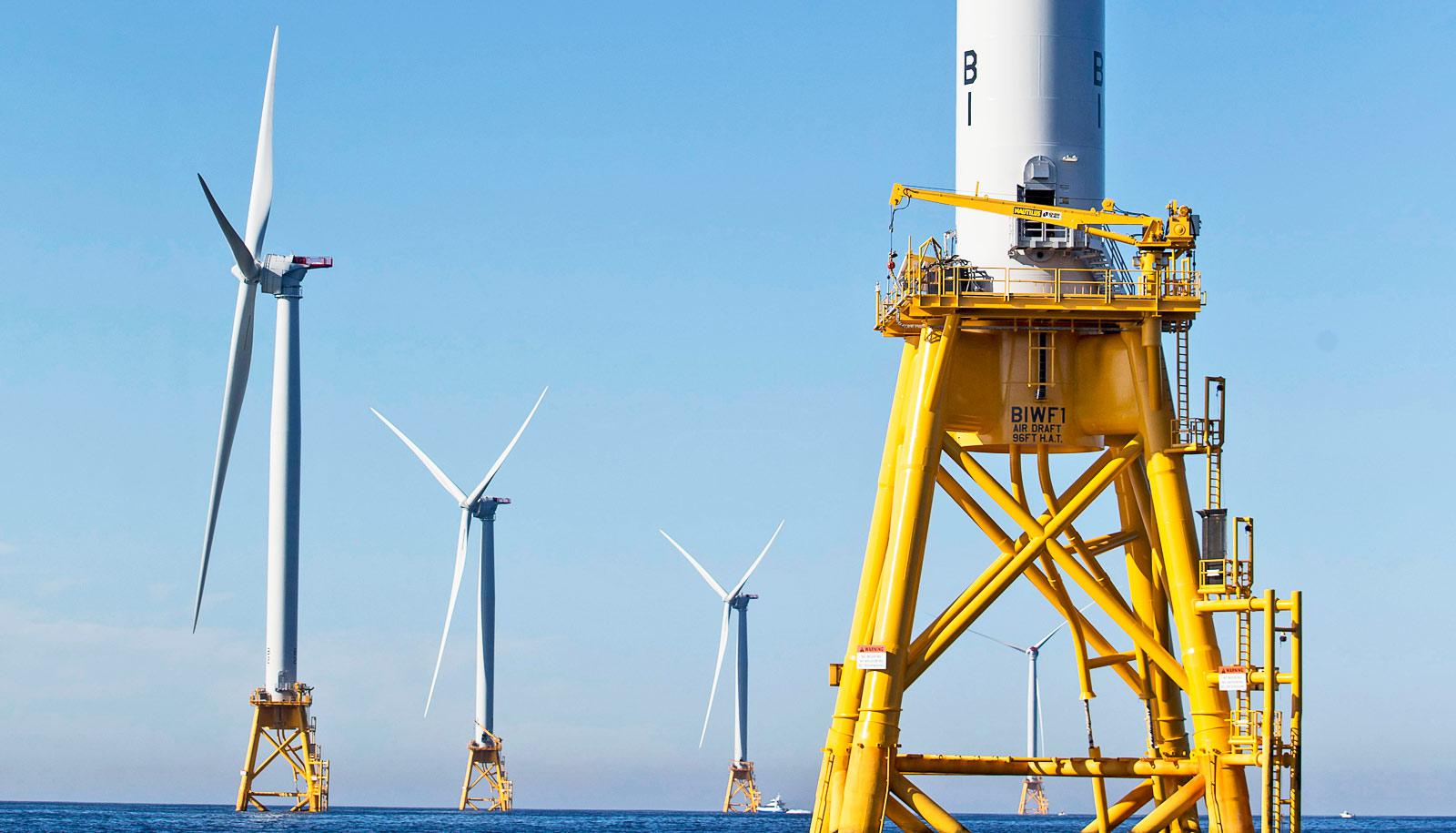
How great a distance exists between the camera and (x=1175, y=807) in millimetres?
48688

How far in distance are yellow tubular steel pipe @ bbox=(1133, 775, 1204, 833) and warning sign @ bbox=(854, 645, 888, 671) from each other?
20.9 ft

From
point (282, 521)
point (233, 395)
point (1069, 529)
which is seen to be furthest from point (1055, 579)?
point (282, 521)

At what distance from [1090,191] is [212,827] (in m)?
87.6

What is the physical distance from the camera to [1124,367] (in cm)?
5044

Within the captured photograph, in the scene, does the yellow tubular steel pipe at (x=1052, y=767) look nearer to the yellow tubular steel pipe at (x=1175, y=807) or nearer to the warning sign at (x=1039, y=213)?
the yellow tubular steel pipe at (x=1175, y=807)

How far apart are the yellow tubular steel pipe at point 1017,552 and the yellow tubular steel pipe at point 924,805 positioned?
2.62 m

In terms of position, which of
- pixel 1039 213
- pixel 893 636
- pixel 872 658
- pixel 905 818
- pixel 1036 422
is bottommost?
pixel 905 818

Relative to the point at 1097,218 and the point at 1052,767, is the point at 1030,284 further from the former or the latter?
the point at 1052,767

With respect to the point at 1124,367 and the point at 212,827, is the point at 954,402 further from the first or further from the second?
the point at 212,827

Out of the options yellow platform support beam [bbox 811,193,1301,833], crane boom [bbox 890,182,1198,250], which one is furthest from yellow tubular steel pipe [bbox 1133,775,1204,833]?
crane boom [bbox 890,182,1198,250]

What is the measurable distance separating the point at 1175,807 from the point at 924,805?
204 inches

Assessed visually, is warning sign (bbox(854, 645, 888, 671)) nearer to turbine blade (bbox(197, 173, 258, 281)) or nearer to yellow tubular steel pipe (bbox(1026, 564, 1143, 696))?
yellow tubular steel pipe (bbox(1026, 564, 1143, 696))

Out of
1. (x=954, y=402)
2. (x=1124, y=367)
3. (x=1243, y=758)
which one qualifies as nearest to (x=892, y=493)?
(x=954, y=402)

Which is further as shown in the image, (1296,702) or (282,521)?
(282,521)
